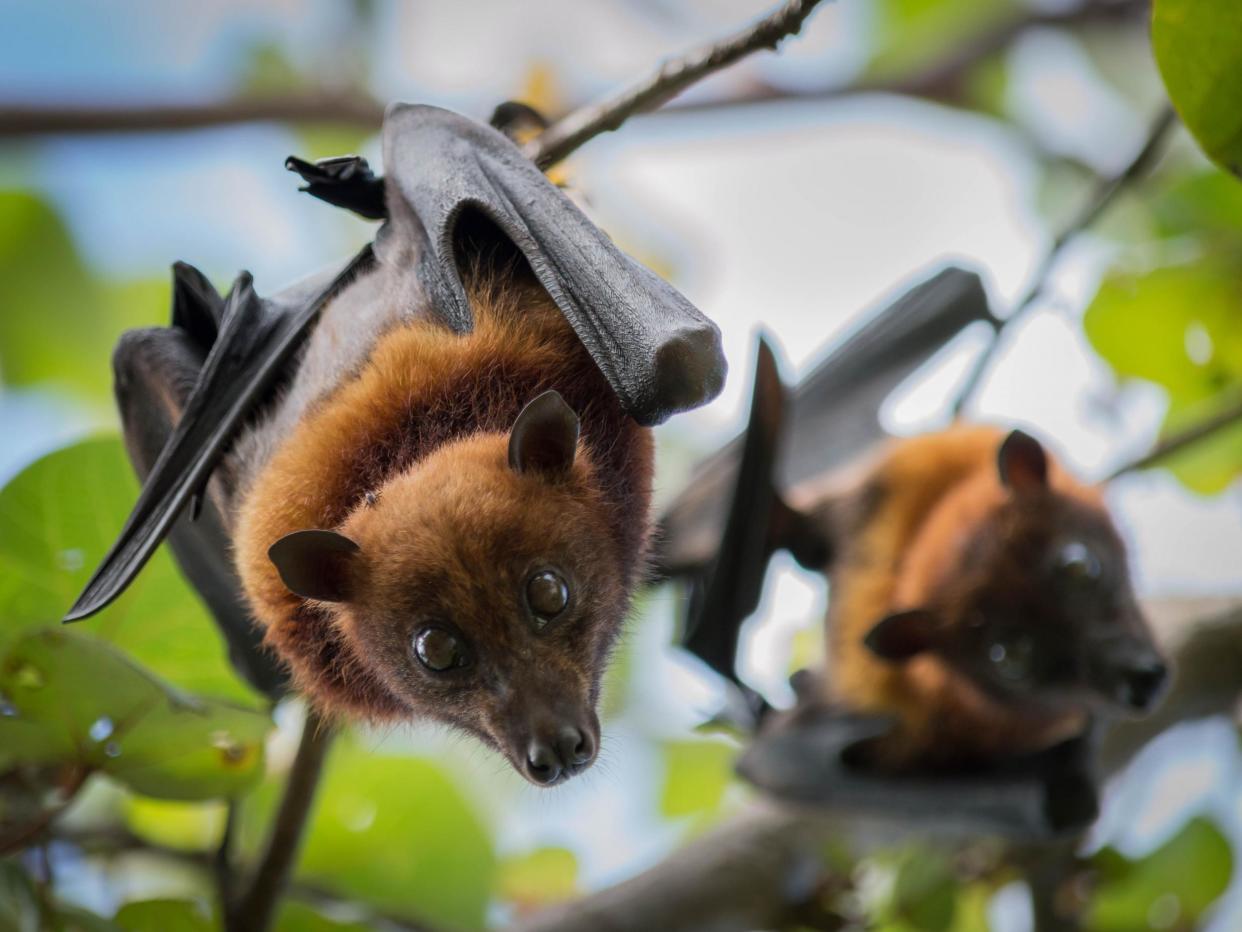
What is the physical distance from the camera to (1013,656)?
4340 millimetres

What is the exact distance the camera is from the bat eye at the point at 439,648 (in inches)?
92.8

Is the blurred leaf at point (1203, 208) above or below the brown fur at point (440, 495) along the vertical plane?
below

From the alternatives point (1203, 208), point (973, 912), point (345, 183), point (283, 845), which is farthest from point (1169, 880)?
point (345, 183)

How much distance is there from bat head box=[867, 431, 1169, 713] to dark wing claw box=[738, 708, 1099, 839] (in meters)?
0.27

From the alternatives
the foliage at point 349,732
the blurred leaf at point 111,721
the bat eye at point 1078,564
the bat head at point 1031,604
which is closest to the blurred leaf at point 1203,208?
the foliage at point 349,732

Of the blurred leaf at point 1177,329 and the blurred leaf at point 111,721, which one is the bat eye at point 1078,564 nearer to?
the blurred leaf at point 1177,329

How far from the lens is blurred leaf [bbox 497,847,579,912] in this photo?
505 cm

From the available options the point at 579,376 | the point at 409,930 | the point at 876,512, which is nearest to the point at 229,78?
the point at 876,512

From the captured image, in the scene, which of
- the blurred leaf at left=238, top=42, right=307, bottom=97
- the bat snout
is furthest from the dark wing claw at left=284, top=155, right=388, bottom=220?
the blurred leaf at left=238, top=42, right=307, bottom=97

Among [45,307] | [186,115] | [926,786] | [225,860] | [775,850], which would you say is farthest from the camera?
[45,307]

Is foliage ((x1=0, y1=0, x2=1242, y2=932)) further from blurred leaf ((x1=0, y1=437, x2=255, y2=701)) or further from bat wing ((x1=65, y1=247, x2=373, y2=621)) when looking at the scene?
bat wing ((x1=65, y1=247, x2=373, y2=621))

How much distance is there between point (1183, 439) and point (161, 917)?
11.6 ft

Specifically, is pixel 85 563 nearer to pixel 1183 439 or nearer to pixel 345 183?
pixel 345 183

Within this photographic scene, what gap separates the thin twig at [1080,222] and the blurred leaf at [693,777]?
2069mm
